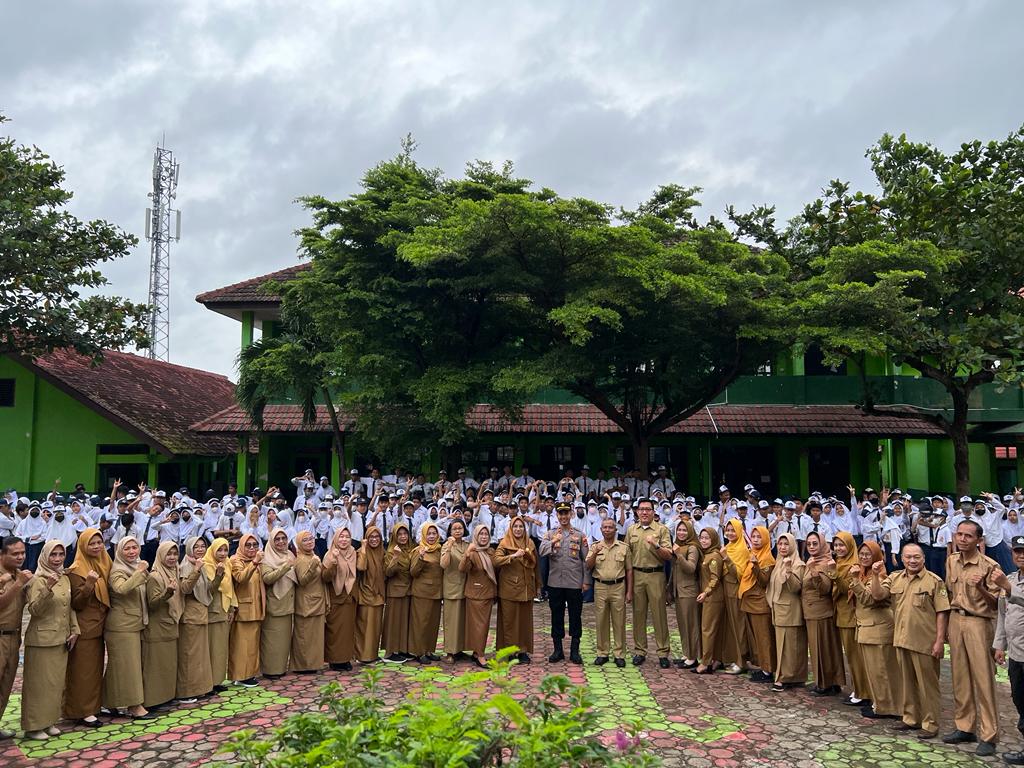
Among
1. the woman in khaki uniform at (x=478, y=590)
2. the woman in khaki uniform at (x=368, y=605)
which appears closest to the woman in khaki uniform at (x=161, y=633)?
the woman in khaki uniform at (x=368, y=605)

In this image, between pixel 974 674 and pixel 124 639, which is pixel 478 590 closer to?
pixel 124 639

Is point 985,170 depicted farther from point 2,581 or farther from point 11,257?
point 11,257

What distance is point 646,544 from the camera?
26.2 feet

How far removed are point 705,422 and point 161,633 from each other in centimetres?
1578

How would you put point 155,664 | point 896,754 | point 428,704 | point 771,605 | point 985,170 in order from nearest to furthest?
1. point 428,704
2. point 896,754
3. point 155,664
4. point 771,605
5. point 985,170

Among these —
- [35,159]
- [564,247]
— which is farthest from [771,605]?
[35,159]

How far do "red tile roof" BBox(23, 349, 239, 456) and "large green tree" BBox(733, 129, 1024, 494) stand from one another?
16081 millimetres

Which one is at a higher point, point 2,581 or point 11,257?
point 11,257

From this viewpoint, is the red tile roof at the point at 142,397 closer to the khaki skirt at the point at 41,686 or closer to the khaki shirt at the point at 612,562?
the khaki skirt at the point at 41,686

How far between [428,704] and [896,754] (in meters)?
4.24

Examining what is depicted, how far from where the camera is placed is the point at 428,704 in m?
2.98

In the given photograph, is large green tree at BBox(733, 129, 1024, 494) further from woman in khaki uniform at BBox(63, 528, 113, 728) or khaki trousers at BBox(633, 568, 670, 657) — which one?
woman in khaki uniform at BBox(63, 528, 113, 728)

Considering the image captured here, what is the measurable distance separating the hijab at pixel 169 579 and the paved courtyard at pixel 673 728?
0.83m

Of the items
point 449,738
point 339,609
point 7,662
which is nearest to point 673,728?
point 339,609
